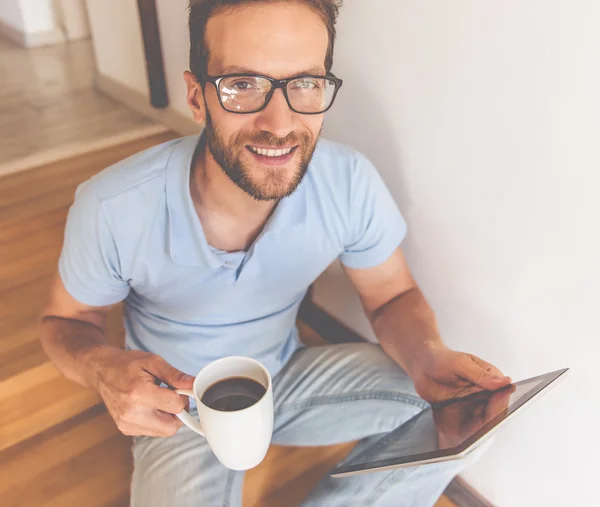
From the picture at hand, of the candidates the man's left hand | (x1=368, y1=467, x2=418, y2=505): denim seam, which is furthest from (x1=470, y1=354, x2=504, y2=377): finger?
(x1=368, y1=467, x2=418, y2=505): denim seam

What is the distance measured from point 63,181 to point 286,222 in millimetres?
1103

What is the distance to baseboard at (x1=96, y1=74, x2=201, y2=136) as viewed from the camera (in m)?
1.94

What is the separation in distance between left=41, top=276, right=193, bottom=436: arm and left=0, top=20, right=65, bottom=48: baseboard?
108 inches

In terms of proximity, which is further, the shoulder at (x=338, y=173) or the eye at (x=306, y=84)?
the shoulder at (x=338, y=173)

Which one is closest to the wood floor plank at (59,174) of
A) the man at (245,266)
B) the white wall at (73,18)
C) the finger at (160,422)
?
the man at (245,266)

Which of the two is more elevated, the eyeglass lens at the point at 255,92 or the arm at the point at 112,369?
A: the eyeglass lens at the point at 255,92

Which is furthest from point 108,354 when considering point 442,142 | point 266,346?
point 442,142

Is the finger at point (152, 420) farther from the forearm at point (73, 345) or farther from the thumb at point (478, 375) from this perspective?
the thumb at point (478, 375)

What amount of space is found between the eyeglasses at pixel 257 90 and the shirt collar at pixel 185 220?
16cm

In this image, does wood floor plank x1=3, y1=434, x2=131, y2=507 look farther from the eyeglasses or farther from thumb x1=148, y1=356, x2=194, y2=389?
the eyeglasses

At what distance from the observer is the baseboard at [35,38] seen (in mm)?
3238

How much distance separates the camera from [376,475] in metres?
1.07

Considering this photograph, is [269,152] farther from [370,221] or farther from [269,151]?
[370,221]

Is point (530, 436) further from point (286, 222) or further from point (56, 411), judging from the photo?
point (56, 411)
